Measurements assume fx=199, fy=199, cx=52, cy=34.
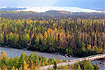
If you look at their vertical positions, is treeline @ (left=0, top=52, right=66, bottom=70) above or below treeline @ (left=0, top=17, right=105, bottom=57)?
above

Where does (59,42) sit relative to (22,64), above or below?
below

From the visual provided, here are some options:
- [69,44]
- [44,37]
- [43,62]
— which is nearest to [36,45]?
[44,37]

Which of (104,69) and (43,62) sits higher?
(43,62)

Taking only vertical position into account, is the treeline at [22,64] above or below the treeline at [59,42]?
above

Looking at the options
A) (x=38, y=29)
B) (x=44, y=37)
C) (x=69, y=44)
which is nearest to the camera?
(x=69, y=44)

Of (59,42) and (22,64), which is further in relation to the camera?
(59,42)

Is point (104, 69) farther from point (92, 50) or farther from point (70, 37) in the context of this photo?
point (70, 37)

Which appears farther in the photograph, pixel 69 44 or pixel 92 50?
pixel 69 44

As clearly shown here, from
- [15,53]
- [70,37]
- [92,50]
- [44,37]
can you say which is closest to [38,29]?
[44,37]

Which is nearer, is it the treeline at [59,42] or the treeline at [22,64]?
the treeline at [22,64]

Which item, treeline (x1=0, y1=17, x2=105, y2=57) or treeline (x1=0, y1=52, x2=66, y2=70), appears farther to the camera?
treeline (x1=0, y1=17, x2=105, y2=57)

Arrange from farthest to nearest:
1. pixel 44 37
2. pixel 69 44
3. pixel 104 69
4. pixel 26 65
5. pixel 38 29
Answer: pixel 38 29 → pixel 44 37 → pixel 69 44 → pixel 104 69 → pixel 26 65
